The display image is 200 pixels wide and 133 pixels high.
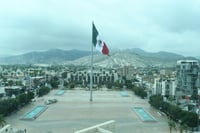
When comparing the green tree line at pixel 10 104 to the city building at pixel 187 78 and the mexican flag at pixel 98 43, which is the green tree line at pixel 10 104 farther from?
the city building at pixel 187 78

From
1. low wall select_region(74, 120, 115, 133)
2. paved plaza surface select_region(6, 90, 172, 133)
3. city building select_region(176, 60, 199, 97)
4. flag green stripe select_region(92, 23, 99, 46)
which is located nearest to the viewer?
low wall select_region(74, 120, 115, 133)

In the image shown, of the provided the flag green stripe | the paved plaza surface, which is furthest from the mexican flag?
the paved plaza surface

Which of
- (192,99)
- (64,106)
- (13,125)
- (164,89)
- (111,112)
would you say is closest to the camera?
(13,125)

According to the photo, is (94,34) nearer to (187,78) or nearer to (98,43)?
(98,43)

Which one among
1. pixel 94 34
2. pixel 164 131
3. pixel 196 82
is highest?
pixel 94 34

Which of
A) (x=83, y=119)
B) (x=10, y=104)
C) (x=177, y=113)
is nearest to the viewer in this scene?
(x=177, y=113)

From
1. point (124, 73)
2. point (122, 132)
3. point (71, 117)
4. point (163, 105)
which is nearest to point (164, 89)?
point (163, 105)

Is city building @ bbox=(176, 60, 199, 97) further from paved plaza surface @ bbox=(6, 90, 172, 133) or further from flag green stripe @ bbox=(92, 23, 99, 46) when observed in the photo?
flag green stripe @ bbox=(92, 23, 99, 46)

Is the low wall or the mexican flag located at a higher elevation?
the mexican flag

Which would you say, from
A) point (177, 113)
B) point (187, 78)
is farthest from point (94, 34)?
point (187, 78)

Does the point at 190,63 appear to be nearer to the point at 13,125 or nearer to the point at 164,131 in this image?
the point at 164,131

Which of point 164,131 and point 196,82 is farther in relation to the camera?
point 196,82
